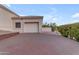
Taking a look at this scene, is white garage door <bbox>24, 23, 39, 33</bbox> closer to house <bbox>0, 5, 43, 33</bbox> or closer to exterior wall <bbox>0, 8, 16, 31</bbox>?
house <bbox>0, 5, 43, 33</bbox>

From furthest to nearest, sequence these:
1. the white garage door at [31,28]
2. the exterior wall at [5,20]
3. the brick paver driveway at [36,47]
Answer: the white garage door at [31,28] < the exterior wall at [5,20] < the brick paver driveway at [36,47]

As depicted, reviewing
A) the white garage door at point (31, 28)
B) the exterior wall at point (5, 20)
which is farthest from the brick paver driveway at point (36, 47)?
the exterior wall at point (5, 20)

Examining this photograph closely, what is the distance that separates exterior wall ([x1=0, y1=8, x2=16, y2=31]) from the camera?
487 inches

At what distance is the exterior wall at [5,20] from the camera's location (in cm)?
1238

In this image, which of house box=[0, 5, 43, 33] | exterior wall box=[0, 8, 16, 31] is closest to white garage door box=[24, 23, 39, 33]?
house box=[0, 5, 43, 33]

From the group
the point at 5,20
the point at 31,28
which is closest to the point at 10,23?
the point at 5,20

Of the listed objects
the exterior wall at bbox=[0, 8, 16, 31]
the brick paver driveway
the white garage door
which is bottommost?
the brick paver driveway

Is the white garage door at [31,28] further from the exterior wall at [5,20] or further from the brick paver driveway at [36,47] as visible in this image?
the exterior wall at [5,20]

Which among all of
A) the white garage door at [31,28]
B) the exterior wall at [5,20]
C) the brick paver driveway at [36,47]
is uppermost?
the exterior wall at [5,20]

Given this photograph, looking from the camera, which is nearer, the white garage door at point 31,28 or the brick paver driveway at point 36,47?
the brick paver driveway at point 36,47
